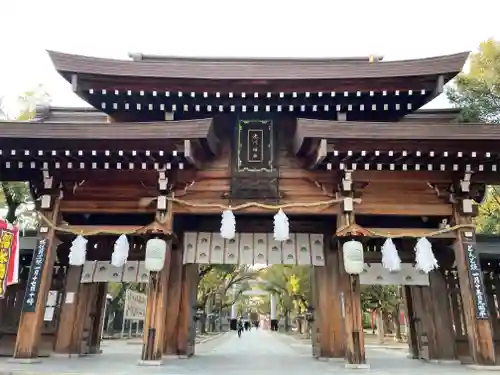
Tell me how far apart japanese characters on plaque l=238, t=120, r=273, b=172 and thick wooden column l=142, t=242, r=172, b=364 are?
3.41 m

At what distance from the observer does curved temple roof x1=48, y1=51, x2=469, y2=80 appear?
10438 millimetres

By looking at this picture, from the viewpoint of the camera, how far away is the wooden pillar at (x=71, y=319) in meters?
11.3

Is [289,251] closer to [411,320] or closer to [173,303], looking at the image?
[173,303]

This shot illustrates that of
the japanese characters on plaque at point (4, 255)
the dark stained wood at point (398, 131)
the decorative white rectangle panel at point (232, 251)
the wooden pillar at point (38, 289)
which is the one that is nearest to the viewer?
the japanese characters on plaque at point (4, 255)

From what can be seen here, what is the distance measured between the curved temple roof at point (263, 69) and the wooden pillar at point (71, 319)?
230 inches

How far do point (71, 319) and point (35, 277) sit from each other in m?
2.42

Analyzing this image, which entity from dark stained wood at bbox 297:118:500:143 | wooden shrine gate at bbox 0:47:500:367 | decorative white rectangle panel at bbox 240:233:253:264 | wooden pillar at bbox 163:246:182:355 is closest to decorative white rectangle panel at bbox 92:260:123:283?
wooden shrine gate at bbox 0:47:500:367

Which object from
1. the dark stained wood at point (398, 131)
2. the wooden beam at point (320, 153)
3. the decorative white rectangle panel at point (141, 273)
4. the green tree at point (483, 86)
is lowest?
the decorative white rectangle panel at point (141, 273)

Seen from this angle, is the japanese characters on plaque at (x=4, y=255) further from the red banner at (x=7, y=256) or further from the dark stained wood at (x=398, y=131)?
the dark stained wood at (x=398, y=131)

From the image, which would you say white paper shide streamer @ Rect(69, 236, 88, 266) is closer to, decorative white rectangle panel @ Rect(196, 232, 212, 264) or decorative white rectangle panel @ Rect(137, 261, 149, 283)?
decorative white rectangle panel @ Rect(137, 261, 149, 283)

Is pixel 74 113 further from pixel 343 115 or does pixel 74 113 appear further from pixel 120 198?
pixel 343 115

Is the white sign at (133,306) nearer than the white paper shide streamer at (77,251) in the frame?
No

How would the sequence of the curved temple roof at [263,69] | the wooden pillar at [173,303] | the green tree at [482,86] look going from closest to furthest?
the curved temple roof at [263,69], the wooden pillar at [173,303], the green tree at [482,86]

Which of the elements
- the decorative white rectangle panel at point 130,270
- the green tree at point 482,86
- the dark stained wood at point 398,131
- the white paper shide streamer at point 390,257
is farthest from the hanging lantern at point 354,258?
the green tree at point 482,86
